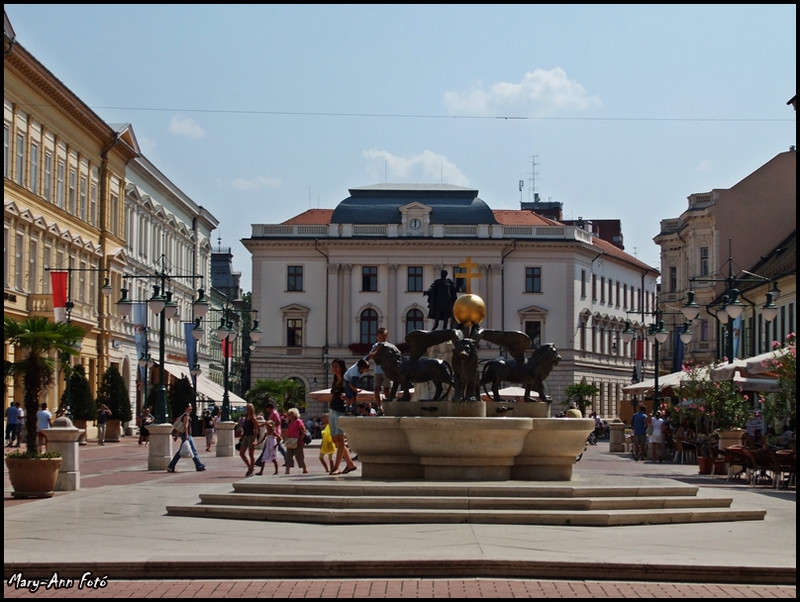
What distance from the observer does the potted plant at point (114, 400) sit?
5675 centimetres

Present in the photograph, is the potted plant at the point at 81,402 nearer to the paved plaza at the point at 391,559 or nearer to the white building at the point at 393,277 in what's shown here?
the paved plaza at the point at 391,559

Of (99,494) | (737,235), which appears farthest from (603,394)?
(99,494)

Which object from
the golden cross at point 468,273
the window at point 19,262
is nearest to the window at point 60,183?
the window at point 19,262

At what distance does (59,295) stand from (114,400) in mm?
10733

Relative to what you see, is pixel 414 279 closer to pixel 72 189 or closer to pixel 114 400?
pixel 72 189

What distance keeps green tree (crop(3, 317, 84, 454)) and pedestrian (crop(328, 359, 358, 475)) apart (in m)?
4.94

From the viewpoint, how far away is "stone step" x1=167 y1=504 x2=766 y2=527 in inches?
655

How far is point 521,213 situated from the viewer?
347 ft

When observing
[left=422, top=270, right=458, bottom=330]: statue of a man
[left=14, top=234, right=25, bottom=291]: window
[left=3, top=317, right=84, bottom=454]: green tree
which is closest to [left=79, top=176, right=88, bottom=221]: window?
[left=14, top=234, right=25, bottom=291]: window

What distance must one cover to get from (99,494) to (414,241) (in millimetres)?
76784

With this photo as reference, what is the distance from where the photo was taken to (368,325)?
99.7 meters

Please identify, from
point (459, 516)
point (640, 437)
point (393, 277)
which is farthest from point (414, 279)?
point (459, 516)

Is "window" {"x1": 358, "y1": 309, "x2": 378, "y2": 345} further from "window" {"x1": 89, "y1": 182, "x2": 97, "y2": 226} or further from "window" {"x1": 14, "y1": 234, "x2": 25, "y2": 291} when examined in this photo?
"window" {"x1": 14, "y1": 234, "x2": 25, "y2": 291}

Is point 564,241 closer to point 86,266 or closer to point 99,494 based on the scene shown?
point 86,266
